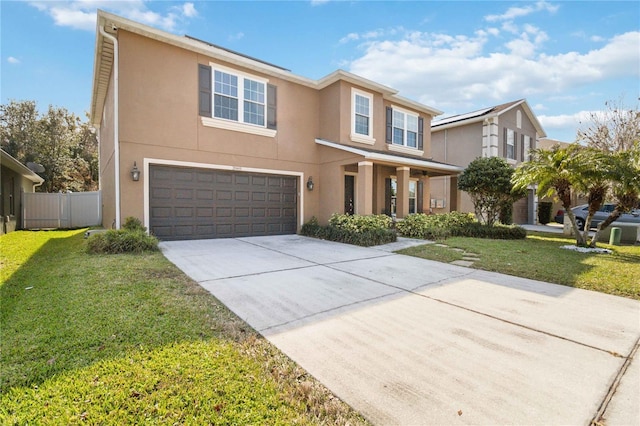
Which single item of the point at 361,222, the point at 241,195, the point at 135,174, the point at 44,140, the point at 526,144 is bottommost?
the point at 361,222

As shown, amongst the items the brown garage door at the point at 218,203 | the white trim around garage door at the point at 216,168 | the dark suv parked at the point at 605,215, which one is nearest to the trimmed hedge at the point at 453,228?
the white trim around garage door at the point at 216,168

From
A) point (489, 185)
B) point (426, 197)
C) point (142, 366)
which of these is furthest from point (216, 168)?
point (489, 185)

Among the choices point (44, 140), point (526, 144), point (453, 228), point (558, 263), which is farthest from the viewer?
point (44, 140)

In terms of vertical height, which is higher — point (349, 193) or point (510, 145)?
point (510, 145)

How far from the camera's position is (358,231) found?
957cm

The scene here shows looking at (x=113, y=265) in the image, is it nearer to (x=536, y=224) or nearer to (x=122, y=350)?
(x=122, y=350)

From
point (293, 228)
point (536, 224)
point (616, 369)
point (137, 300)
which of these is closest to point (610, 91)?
point (536, 224)

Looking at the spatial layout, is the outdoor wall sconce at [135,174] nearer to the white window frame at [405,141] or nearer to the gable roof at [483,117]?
the white window frame at [405,141]

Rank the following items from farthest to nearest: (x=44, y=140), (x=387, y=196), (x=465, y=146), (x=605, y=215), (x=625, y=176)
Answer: (x=44, y=140) → (x=465, y=146) → (x=387, y=196) → (x=605, y=215) → (x=625, y=176)

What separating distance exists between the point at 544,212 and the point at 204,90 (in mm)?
19682

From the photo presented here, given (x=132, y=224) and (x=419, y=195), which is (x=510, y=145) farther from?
(x=132, y=224)

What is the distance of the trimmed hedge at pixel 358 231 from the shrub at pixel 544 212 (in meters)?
13.4

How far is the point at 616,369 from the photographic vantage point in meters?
2.52

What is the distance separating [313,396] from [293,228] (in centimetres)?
966
